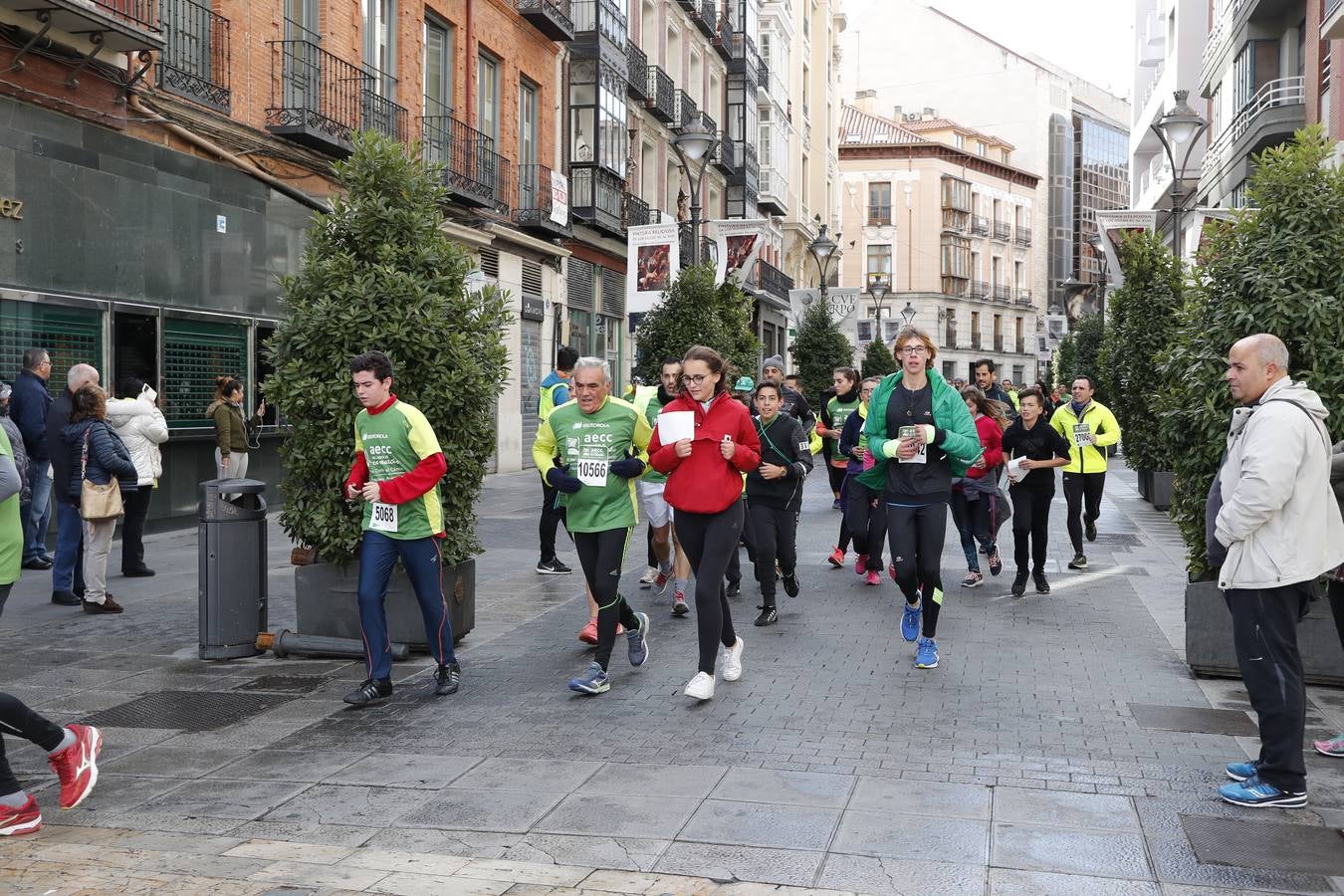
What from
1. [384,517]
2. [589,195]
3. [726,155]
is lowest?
[384,517]

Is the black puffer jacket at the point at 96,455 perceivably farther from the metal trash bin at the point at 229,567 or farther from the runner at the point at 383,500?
the runner at the point at 383,500

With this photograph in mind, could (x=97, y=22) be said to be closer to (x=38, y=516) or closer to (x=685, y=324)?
(x=38, y=516)

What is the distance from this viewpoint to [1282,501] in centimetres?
513

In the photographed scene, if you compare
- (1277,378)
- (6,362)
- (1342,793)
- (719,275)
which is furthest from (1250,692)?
(719,275)

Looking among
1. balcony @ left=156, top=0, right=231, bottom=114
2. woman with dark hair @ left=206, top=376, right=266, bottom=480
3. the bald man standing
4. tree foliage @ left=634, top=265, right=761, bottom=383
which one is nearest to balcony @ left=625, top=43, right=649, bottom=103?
tree foliage @ left=634, top=265, right=761, bottom=383

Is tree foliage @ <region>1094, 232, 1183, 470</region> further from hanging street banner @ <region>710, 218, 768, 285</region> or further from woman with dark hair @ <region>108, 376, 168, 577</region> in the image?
woman with dark hair @ <region>108, 376, 168, 577</region>

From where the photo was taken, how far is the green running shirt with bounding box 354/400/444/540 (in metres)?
6.96

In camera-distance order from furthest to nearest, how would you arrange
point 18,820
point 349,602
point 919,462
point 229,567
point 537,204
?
point 537,204, point 349,602, point 229,567, point 919,462, point 18,820

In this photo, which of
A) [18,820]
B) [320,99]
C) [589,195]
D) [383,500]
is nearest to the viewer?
[18,820]

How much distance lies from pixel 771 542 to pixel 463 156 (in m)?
14.5

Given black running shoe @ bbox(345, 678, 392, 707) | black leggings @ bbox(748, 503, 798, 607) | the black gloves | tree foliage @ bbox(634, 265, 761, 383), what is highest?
tree foliage @ bbox(634, 265, 761, 383)

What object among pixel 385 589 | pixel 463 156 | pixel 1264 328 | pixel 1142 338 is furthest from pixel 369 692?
pixel 463 156

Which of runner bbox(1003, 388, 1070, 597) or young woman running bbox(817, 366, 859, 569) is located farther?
young woman running bbox(817, 366, 859, 569)

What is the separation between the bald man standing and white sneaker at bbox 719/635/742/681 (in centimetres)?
279
